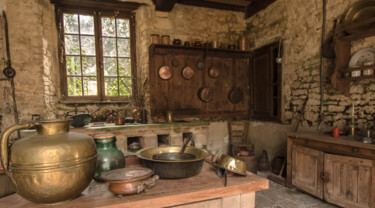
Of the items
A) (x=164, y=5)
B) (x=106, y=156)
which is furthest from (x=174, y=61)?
(x=106, y=156)

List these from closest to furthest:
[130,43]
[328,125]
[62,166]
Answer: [62,166]
[328,125]
[130,43]

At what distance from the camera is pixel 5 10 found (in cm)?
341

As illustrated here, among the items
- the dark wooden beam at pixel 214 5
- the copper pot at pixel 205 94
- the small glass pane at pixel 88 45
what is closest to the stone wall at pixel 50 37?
the dark wooden beam at pixel 214 5

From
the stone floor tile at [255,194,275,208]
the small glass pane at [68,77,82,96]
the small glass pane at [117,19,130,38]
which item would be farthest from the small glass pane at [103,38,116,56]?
the stone floor tile at [255,194,275,208]

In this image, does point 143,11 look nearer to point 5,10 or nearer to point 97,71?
point 97,71

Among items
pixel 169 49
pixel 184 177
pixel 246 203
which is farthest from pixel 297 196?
pixel 169 49

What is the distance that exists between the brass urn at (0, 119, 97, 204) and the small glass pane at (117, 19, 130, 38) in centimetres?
415

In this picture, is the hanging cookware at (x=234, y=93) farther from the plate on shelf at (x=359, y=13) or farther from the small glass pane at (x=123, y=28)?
the small glass pane at (x=123, y=28)

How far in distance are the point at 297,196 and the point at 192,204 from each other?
274cm

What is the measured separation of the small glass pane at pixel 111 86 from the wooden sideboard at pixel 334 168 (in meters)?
3.67

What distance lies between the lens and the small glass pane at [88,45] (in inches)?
170

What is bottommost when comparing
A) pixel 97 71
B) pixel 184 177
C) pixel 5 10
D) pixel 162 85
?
pixel 184 177

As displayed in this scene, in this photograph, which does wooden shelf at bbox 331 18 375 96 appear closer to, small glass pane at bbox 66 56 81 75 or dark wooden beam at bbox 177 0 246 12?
dark wooden beam at bbox 177 0 246 12

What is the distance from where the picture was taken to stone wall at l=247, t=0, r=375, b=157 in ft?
9.62
